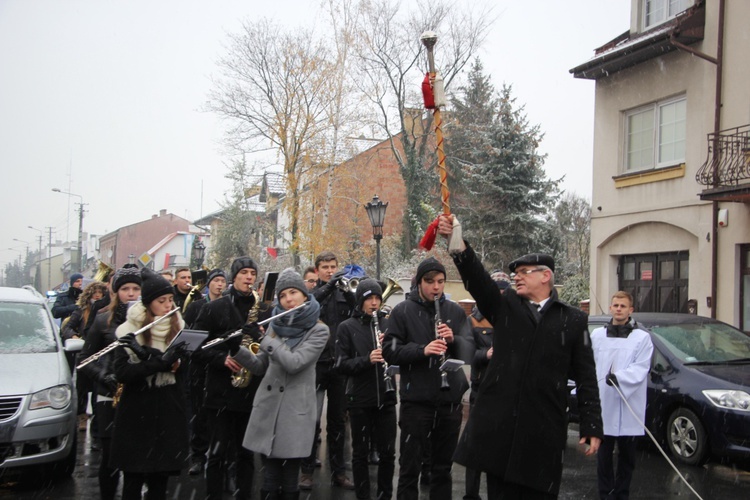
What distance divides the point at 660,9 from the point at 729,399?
12767 mm

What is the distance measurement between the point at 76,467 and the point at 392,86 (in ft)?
105

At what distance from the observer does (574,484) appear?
752cm

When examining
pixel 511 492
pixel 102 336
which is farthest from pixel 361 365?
pixel 511 492

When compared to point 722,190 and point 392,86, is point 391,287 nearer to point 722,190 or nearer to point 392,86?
point 722,190

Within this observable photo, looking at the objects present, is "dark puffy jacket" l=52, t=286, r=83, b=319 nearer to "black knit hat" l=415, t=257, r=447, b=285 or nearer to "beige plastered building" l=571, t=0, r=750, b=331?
"black knit hat" l=415, t=257, r=447, b=285

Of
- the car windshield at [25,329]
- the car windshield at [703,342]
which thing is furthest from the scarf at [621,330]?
the car windshield at [25,329]

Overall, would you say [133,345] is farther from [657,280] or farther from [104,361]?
[657,280]

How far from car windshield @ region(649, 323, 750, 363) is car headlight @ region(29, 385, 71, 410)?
264 inches

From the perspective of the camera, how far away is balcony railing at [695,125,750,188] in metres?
14.4

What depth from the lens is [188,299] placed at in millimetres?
9398

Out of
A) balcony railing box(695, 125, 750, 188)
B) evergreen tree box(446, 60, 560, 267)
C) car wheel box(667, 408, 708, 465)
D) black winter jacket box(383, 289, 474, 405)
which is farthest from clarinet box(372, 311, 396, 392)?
evergreen tree box(446, 60, 560, 267)

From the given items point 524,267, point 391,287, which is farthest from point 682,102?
point 524,267

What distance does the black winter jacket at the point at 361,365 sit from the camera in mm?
6715

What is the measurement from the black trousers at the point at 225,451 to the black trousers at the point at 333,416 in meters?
1.37
